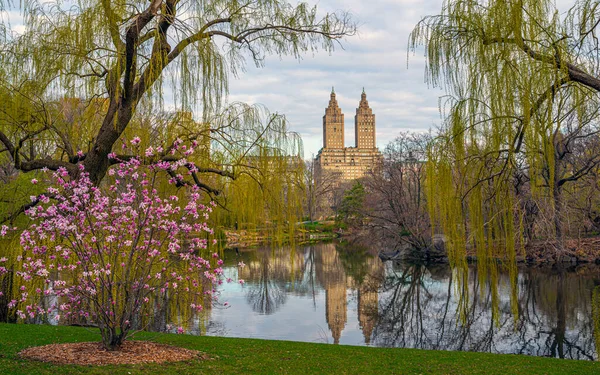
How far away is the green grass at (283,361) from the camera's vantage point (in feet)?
19.0

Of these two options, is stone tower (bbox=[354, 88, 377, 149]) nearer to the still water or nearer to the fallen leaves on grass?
the still water

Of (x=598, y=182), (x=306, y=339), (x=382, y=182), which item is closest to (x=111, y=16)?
(x=306, y=339)

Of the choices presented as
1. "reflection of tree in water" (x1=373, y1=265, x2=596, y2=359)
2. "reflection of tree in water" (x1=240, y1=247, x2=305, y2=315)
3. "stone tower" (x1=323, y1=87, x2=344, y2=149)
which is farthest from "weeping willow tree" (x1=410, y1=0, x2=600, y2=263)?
"stone tower" (x1=323, y1=87, x2=344, y2=149)

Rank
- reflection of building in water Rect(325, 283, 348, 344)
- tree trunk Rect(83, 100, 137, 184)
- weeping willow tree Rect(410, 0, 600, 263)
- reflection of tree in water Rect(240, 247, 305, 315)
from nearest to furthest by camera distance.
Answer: weeping willow tree Rect(410, 0, 600, 263) → tree trunk Rect(83, 100, 137, 184) → reflection of building in water Rect(325, 283, 348, 344) → reflection of tree in water Rect(240, 247, 305, 315)

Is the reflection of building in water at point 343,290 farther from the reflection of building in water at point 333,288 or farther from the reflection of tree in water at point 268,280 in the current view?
the reflection of tree in water at point 268,280

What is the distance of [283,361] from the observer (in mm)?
7168

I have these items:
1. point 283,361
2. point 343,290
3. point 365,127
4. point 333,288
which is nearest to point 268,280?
point 333,288

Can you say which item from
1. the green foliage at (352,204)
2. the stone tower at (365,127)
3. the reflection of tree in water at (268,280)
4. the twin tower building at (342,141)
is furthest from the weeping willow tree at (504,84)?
the stone tower at (365,127)

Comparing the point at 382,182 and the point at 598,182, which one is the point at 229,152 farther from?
the point at 382,182

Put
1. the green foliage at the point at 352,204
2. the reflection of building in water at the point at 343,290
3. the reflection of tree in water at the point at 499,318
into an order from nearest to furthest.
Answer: the reflection of tree in water at the point at 499,318 → the reflection of building in water at the point at 343,290 → the green foliage at the point at 352,204

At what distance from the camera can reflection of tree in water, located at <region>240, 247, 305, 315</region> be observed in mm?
16094

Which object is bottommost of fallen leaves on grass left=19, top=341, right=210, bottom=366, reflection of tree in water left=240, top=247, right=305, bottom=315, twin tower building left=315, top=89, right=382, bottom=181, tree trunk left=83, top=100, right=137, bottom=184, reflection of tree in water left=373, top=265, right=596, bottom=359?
reflection of tree in water left=373, top=265, right=596, bottom=359

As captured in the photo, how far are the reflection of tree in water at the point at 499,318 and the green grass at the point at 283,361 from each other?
1365mm

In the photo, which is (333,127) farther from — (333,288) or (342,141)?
(333,288)
